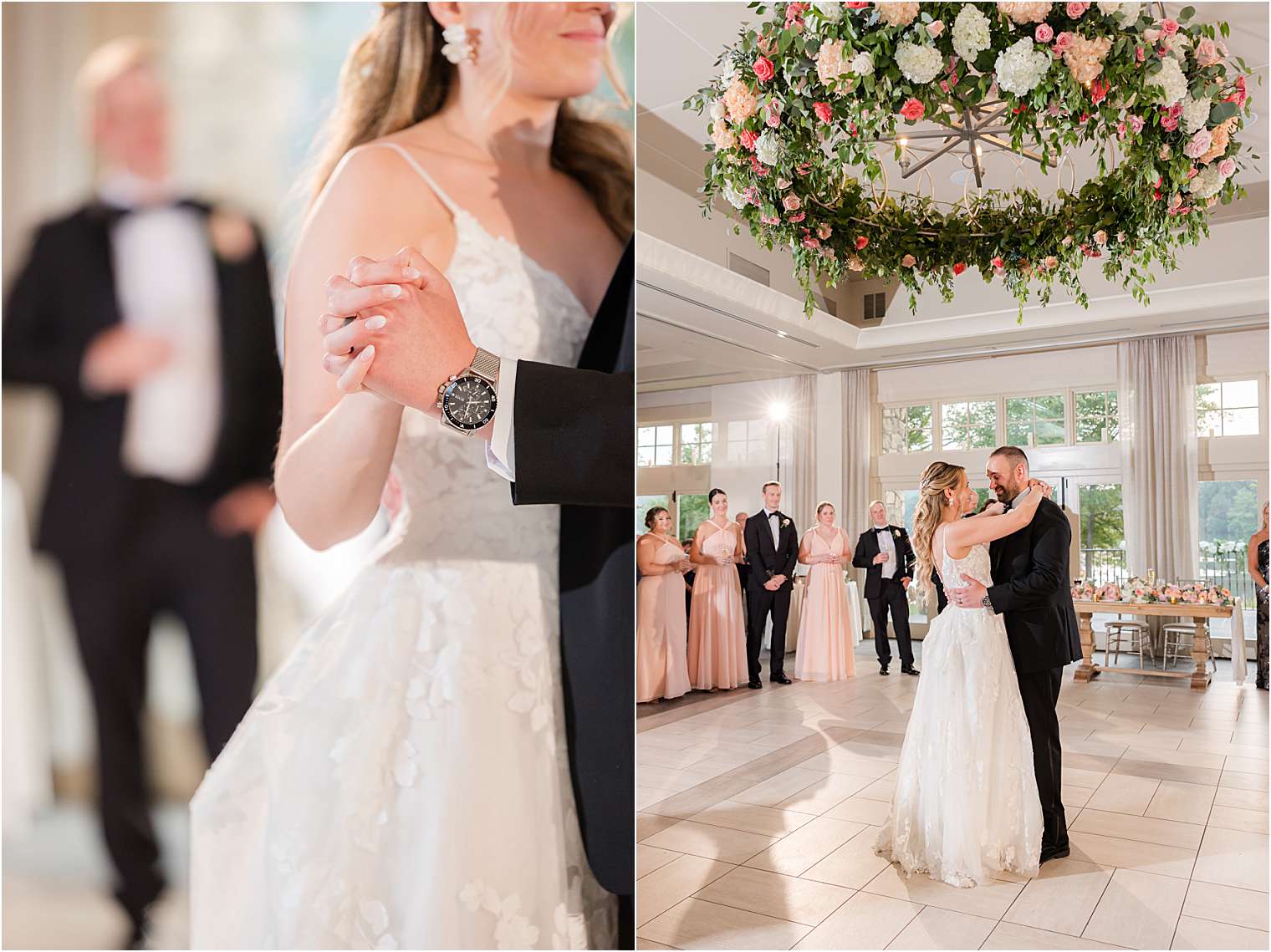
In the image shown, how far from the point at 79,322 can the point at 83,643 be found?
43cm

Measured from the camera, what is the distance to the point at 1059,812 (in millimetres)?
3367

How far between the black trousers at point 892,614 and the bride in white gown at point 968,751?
4531 mm

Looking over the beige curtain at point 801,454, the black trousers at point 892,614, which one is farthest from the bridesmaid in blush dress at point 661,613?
the beige curtain at point 801,454

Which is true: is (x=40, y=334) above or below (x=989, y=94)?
below

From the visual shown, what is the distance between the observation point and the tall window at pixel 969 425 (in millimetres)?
10047

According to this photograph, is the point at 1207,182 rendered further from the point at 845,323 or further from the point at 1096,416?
the point at 1096,416

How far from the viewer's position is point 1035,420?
9859mm

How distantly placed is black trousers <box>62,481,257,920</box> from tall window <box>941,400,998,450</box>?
32.3 ft

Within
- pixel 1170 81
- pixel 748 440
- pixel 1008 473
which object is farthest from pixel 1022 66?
pixel 748 440

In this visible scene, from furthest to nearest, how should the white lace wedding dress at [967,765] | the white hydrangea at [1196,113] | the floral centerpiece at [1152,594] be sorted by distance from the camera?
the floral centerpiece at [1152,594]
the white lace wedding dress at [967,765]
the white hydrangea at [1196,113]

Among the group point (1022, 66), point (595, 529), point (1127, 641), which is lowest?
point (1127, 641)

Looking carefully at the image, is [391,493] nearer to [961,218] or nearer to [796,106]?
[796,106]

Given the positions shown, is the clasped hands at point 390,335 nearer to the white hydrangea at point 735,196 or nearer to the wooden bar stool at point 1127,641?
the white hydrangea at point 735,196

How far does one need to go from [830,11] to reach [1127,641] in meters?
8.79
